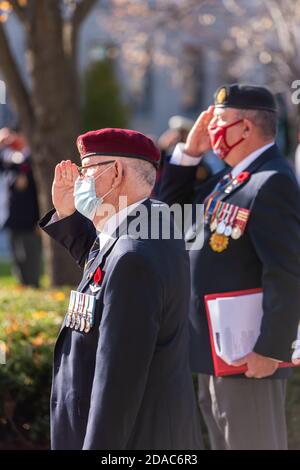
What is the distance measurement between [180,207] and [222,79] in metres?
23.9

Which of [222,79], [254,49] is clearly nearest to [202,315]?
[254,49]

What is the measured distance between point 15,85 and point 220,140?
4422mm

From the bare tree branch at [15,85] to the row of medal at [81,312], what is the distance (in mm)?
5238

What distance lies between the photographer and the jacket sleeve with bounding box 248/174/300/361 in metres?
3.84

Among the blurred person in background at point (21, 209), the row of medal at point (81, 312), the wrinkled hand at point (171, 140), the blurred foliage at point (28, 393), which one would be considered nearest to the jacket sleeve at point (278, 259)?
the row of medal at point (81, 312)

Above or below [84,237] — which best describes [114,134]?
above

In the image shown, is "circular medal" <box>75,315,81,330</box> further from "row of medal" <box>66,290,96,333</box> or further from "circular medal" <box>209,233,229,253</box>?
"circular medal" <box>209,233,229,253</box>

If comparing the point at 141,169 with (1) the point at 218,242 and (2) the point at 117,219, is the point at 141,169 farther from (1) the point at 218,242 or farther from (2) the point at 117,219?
(1) the point at 218,242

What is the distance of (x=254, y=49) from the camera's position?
17906mm

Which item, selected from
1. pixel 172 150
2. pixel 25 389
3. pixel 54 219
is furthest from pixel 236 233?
pixel 25 389

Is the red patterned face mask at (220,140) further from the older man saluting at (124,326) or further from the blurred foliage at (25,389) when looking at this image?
the blurred foliage at (25,389)

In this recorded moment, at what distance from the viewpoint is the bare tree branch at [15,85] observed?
8.12 metres

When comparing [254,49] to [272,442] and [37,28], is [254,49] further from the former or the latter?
[272,442]

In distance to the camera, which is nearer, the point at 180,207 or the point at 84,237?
the point at 84,237
